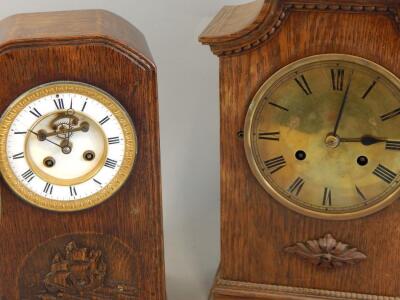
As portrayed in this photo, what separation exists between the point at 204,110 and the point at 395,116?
2.63 feet

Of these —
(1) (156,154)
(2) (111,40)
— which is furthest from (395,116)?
(2) (111,40)

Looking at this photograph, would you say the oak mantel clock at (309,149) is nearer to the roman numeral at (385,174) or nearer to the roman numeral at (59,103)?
the roman numeral at (385,174)

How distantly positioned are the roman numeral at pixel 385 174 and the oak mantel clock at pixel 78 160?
524 millimetres

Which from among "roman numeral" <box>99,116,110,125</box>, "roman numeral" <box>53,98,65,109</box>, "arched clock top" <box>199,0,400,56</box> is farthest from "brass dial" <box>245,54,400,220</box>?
"roman numeral" <box>53,98,65,109</box>

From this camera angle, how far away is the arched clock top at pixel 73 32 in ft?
5.47

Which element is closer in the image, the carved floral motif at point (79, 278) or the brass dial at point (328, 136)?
the brass dial at point (328, 136)

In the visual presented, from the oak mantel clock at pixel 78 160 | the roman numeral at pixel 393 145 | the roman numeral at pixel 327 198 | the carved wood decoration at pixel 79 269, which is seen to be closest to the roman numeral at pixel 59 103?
the oak mantel clock at pixel 78 160

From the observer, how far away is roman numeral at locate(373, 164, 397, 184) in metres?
1.75

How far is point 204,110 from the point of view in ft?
7.79

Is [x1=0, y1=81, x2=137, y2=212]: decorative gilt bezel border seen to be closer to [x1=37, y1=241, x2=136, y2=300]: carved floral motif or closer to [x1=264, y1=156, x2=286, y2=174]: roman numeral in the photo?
[x1=37, y1=241, x2=136, y2=300]: carved floral motif

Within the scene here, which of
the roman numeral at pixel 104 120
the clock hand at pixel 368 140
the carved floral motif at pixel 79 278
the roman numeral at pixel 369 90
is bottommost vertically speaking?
the carved floral motif at pixel 79 278

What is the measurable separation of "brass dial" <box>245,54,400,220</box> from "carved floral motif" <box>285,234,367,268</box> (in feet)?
0.25

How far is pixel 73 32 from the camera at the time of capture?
1699 mm

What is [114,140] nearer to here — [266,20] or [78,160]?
[78,160]
